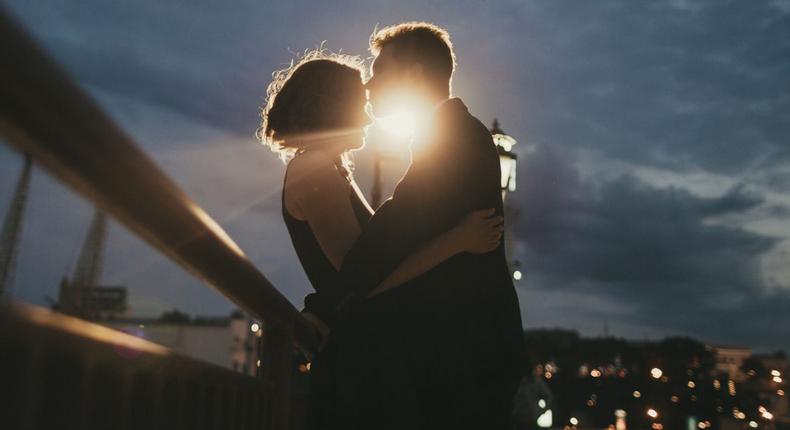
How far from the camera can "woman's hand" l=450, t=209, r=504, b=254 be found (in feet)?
8.38

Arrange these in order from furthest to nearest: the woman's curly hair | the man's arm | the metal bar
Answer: the woman's curly hair, the man's arm, the metal bar

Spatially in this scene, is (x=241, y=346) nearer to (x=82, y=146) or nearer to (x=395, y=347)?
(x=395, y=347)

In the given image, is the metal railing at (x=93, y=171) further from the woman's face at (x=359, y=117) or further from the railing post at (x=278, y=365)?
the woman's face at (x=359, y=117)

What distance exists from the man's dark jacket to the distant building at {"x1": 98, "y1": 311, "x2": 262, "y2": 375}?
376 mm

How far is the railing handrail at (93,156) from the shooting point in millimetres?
1043

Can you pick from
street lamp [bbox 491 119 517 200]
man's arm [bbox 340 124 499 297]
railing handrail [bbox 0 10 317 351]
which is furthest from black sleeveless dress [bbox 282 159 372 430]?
street lamp [bbox 491 119 517 200]

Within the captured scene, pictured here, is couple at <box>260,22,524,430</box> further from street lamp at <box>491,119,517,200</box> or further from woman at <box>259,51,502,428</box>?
street lamp at <box>491,119,517,200</box>

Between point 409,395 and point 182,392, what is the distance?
2.83 feet

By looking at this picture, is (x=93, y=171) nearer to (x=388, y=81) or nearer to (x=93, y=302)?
(x=93, y=302)

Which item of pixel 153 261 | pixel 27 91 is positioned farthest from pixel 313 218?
pixel 27 91

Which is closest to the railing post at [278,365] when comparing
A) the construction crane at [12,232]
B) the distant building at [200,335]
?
the distant building at [200,335]

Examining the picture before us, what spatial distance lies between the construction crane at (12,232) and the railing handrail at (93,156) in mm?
62

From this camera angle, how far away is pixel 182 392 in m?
1.87

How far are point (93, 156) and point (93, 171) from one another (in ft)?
→ 0.08
